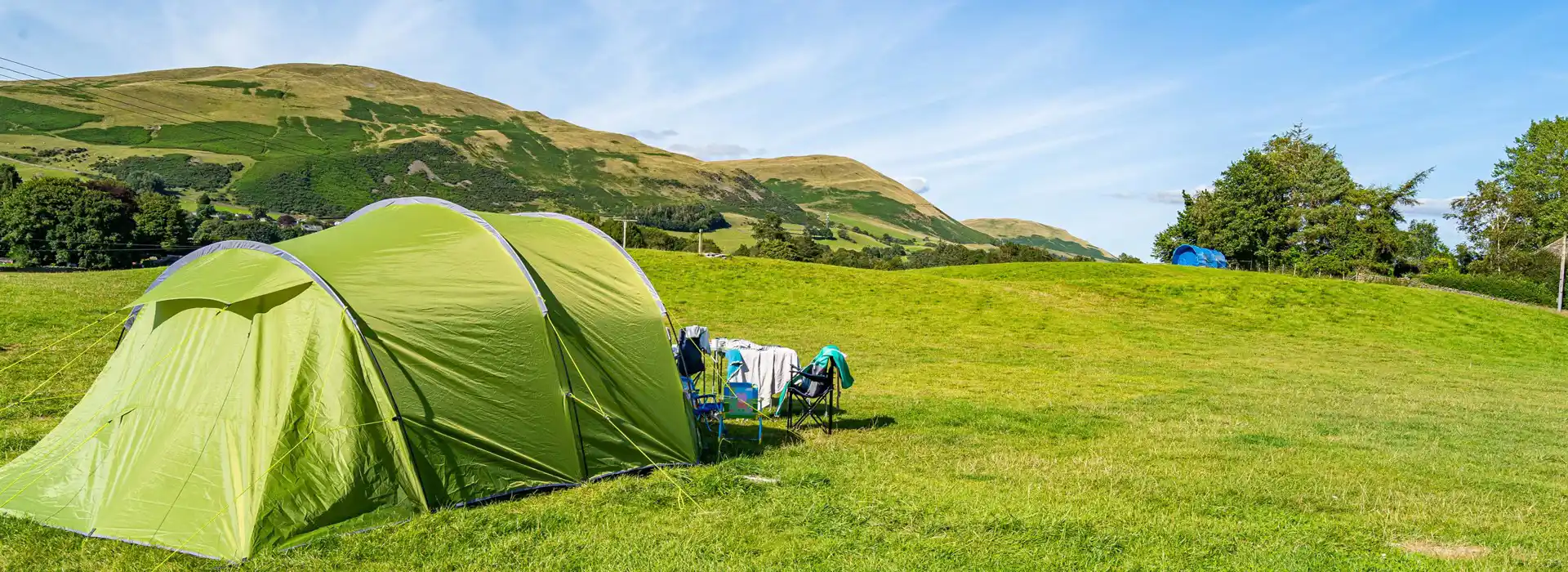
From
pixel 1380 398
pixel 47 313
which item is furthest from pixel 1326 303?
pixel 47 313

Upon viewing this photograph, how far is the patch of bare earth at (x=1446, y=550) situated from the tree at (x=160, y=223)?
6776 cm

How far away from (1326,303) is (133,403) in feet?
153

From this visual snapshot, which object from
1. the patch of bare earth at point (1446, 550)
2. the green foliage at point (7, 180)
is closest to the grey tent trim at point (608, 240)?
the patch of bare earth at point (1446, 550)

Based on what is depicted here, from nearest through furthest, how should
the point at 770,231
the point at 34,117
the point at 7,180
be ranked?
the point at 7,180 → the point at 770,231 → the point at 34,117

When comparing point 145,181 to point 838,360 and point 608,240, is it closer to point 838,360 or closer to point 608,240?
point 608,240

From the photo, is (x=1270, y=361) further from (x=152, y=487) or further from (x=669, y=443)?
A: (x=152, y=487)

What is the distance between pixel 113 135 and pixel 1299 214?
741ft

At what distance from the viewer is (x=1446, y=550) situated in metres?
7.35

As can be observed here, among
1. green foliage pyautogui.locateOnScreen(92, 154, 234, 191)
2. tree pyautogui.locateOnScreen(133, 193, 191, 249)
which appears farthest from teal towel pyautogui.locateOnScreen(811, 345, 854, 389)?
green foliage pyautogui.locateOnScreen(92, 154, 234, 191)

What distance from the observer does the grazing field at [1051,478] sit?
679cm

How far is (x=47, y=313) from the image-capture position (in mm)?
20484

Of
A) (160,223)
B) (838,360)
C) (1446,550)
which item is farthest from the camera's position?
(160,223)

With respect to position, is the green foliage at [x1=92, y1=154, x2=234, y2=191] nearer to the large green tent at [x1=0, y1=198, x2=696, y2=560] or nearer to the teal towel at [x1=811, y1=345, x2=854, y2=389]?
the large green tent at [x1=0, y1=198, x2=696, y2=560]

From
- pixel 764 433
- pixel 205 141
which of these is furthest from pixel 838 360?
pixel 205 141
